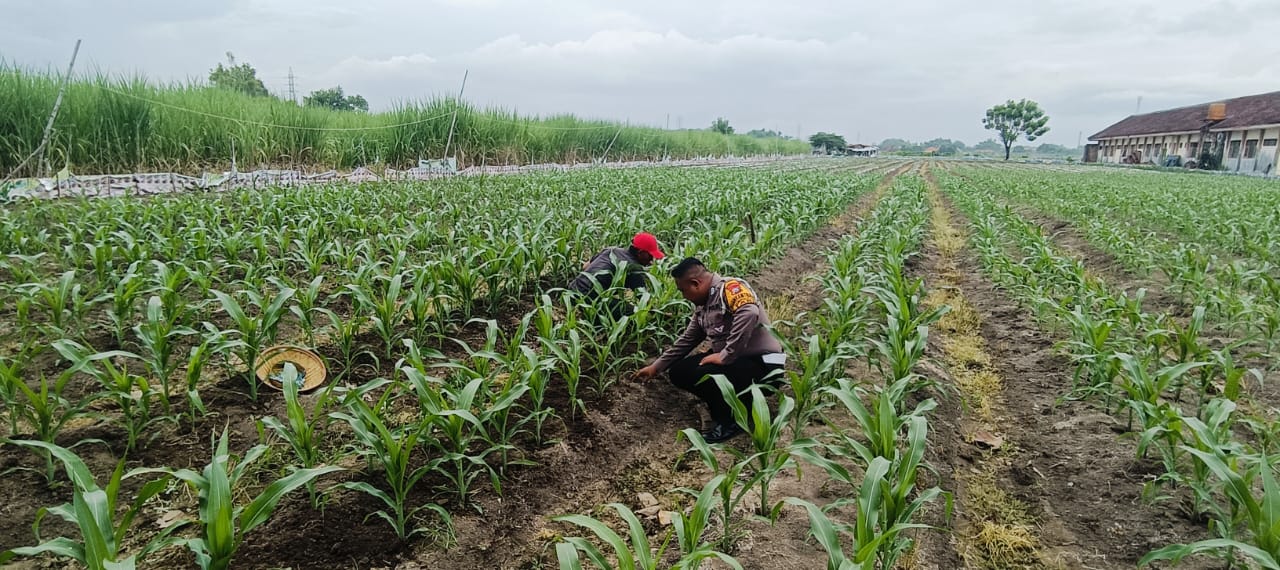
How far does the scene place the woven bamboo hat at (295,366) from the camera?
3479 mm

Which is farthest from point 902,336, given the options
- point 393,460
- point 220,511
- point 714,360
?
point 220,511

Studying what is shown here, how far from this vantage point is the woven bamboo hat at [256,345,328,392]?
3.48m

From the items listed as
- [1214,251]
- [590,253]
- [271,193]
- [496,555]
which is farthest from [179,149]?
[1214,251]

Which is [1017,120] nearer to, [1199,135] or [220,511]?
[1199,135]

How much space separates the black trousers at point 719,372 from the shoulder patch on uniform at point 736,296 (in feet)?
1.02

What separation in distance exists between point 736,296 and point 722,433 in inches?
30.9

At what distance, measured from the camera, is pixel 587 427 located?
11.2ft

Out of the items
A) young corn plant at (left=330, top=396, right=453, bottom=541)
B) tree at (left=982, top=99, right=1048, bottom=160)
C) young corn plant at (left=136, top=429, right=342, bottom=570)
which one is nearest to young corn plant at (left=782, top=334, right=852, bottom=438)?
young corn plant at (left=330, top=396, right=453, bottom=541)

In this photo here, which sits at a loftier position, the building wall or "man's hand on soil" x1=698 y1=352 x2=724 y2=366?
the building wall

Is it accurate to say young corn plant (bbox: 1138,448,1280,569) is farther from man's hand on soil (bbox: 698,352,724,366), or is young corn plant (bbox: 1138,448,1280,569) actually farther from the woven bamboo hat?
the woven bamboo hat

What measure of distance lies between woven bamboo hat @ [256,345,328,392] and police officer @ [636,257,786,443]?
1.82 metres

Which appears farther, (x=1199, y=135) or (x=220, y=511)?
(x=1199, y=135)

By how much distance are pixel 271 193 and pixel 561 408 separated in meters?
8.00

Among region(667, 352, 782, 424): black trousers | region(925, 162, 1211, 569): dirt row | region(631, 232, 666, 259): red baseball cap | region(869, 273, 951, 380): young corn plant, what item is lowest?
region(925, 162, 1211, 569): dirt row
